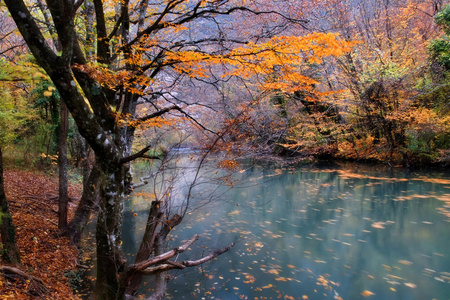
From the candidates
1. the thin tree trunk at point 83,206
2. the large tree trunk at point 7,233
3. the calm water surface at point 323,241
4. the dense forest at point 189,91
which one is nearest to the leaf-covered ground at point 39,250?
the large tree trunk at point 7,233

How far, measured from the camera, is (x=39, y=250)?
5652mm

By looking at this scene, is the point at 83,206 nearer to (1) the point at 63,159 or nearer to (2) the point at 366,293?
(1) the point at 63,159

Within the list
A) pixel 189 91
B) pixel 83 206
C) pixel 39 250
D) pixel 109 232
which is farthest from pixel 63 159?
pixel 189 91

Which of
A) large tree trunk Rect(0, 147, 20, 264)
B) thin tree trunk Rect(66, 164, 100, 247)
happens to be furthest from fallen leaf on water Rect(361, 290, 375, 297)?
thin tree trunk Rect(66, 164, 100, 247)

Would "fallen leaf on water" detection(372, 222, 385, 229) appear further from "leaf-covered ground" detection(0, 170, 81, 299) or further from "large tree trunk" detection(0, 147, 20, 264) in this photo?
"large tree trunk" detection(0, 147, 20, 264)

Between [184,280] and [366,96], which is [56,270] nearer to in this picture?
[184,280]

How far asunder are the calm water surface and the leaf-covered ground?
5.88ft

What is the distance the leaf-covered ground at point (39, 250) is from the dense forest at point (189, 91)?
0.50m

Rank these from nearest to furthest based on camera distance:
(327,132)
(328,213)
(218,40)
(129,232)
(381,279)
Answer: (218,40) < (381,279) < (129,232) < (328,213) < (327,132)

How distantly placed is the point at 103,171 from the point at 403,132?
61.0ft

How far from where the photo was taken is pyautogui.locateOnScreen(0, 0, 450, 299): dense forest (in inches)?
136

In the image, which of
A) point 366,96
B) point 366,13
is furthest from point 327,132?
point 366,13

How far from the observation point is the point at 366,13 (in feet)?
63.5

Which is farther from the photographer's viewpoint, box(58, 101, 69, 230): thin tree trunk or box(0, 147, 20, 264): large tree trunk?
box(58, 101, 69, 230): thin tree trunk
